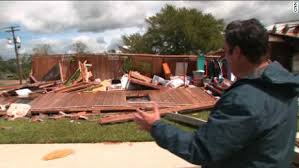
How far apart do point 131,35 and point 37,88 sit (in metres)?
40.6

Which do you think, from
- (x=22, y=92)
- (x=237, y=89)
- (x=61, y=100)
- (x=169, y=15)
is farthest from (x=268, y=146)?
(x=169, y=15)

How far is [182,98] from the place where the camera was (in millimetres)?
13812

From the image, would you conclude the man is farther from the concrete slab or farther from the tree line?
the tree line

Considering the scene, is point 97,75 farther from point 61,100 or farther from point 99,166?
point 99,166

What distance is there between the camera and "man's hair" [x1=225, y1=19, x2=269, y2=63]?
6.60 feet

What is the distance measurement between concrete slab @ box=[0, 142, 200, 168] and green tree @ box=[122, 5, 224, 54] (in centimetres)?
4610

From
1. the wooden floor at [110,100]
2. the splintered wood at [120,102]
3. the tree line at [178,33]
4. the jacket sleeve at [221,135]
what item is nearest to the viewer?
the jacket sleeve at [221,135]

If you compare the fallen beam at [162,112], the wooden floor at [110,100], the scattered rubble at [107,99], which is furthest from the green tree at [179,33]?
the fallen beam at [162,112]

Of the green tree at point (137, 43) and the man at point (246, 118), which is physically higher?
the man at point (246, 118)

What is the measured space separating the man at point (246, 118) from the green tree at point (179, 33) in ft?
171

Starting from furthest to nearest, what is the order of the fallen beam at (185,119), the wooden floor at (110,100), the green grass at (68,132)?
1. the wooden floor at (110,100)
2. the fallen beam at (185,119)
3. the green grass at (68,132)

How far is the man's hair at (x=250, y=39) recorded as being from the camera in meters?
2.01

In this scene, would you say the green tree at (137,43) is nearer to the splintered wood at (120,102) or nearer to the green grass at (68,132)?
the splintered wood at (120,102)

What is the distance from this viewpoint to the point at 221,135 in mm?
1918
